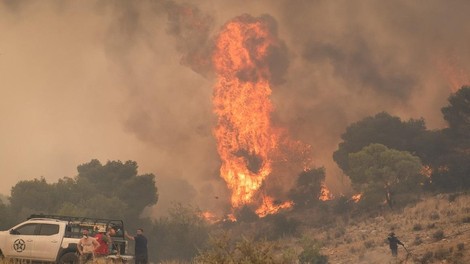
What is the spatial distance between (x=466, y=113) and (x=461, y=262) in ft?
124

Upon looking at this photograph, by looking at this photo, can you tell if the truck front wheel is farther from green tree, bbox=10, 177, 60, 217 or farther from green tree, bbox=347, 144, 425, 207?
green tree, bbox=347, 144, 425, 207

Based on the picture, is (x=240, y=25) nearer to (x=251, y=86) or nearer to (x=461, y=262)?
(x=251, y=86)

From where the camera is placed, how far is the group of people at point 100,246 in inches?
558

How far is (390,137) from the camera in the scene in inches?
2259

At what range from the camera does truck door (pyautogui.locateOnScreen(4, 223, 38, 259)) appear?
15.6 meters

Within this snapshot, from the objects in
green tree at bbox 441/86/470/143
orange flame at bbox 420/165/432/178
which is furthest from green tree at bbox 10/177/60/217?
green tree at bbox 441/86/470/143

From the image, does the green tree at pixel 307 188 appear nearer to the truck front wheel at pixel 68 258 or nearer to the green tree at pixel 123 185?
the green tree at pixel 123 185

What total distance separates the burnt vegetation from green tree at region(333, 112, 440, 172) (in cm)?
12

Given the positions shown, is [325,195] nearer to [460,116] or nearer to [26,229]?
[460,116]

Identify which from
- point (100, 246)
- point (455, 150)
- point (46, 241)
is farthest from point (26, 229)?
point (455, 150)

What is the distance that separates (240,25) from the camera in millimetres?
86125

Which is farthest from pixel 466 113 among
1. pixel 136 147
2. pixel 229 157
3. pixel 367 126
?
pixel 136 147

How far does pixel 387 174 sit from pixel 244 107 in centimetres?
3442

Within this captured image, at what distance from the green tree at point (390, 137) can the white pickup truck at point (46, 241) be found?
152 ft
